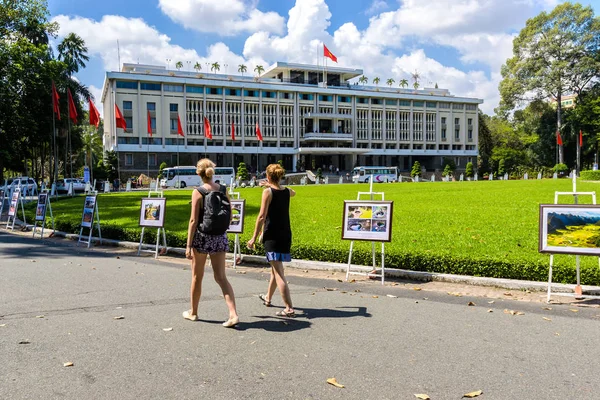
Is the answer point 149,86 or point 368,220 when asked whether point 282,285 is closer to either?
point 368,220

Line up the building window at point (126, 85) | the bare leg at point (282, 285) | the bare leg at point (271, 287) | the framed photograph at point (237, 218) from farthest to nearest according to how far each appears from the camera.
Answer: the building window at point (126, 85) → the framed photograph at point (237, 218) → the bare leg at point (271, 287) → the bare leg at point (282, 285)

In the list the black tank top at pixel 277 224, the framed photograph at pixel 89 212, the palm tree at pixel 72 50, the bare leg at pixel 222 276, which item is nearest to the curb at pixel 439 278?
the black tank top at pixel 277 224

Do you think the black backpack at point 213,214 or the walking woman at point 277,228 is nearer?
the black backpack at point 213,214

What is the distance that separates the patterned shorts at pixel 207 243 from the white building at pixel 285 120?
198 ft

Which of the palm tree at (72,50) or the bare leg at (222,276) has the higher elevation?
the palm tree at (72,50)

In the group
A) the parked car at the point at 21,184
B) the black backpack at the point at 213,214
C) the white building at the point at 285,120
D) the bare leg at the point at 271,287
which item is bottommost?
the bare leg at the point at 271,287

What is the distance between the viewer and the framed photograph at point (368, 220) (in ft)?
28.4

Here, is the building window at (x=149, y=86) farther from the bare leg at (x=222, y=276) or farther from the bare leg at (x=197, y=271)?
the bare leg at (x=222, y=276)

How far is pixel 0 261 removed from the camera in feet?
33.7

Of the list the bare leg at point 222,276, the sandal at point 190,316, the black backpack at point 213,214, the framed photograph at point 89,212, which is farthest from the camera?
the framed photograph at point 89,212

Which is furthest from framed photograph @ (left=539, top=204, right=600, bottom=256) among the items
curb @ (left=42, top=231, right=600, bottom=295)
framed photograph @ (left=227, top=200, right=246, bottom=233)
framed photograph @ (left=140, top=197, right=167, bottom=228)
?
framed photograph @ (left=140, top=197, right=167, bottom=228)

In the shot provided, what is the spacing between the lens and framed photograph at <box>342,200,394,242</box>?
8.66 metres

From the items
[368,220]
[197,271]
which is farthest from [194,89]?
[197,271]

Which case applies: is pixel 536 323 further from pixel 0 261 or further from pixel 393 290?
pixel 0 261
